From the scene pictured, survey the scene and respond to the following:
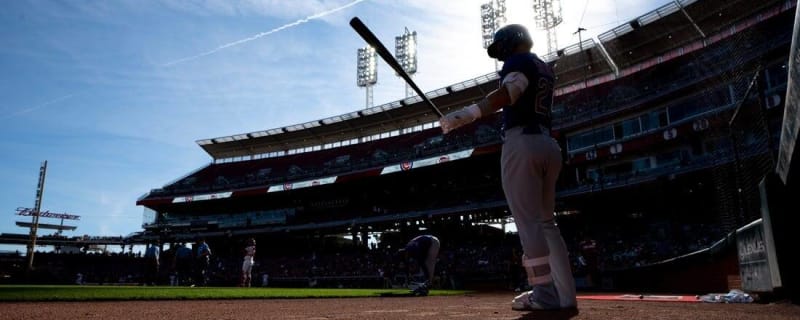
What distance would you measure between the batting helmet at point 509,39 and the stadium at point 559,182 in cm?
418

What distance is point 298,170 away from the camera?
42.8 metres

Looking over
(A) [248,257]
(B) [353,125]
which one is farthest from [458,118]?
(B) [353,125]

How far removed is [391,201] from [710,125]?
22.0 metres

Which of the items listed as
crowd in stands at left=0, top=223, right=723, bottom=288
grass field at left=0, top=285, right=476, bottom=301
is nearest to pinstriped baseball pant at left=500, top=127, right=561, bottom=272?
grass field at left=0, top=285, right=476, bottom=301

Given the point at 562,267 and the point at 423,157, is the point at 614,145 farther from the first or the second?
the point at 562,267

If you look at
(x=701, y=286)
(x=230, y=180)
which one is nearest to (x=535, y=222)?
(x=701, y=286)

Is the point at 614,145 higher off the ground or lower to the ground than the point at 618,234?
higher

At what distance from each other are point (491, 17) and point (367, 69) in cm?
1443

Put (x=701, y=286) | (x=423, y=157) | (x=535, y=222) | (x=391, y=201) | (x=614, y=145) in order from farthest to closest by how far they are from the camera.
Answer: (x=391, y=201)
(x=423, y=157)
(x=614, y=145)
(x=701, y=286)
(x=535, y=222)

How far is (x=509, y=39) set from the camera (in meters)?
3.98

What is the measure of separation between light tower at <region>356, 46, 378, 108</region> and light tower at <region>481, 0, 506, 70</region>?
1234cm

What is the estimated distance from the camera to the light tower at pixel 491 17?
141 feet

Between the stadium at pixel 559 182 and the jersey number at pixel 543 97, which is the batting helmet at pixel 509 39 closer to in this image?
the jersey number at pixel 543 97

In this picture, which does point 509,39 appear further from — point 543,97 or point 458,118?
point 458,118
